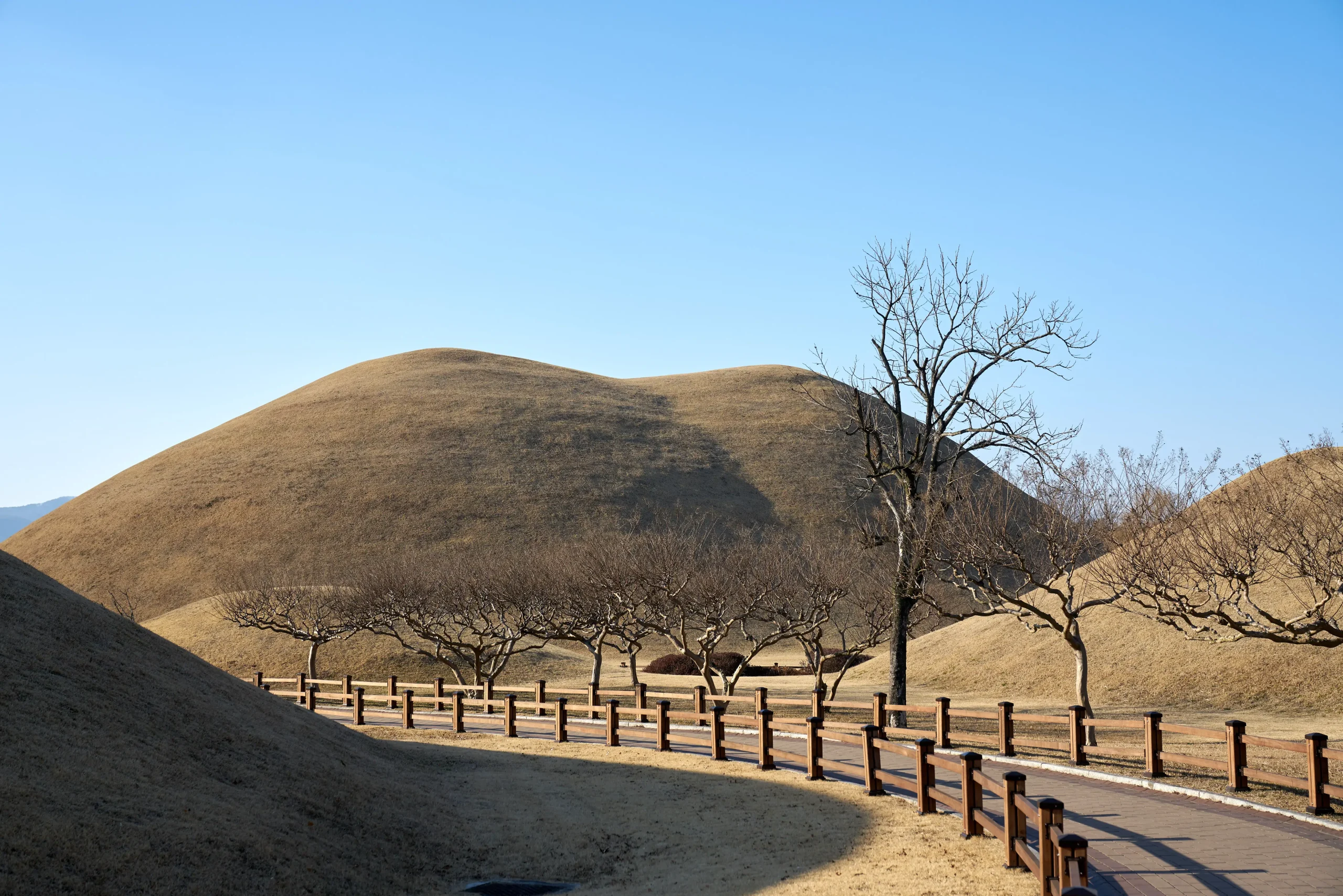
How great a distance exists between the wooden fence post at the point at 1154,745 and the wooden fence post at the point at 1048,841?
790 cm

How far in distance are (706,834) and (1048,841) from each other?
6.23 metres

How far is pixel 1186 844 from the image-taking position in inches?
445

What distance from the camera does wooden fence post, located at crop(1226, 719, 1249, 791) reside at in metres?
14.3

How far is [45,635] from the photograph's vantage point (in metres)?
14.5

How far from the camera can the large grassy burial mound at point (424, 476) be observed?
92125 mm

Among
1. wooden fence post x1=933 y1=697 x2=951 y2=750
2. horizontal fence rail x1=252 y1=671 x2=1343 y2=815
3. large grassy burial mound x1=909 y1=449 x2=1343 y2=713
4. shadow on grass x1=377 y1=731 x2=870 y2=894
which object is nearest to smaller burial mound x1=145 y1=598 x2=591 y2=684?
large grassy burial mound x1=909 y1=449 x2=1343 y2=713

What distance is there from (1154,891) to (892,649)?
1824 centimetres

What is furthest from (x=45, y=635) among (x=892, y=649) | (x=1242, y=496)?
(x=1242, y=496)

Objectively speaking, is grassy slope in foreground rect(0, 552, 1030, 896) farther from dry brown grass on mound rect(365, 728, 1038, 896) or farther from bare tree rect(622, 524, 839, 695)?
bare tree rect(622, 524, 839, 695)

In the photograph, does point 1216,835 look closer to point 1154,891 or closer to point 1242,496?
point 1154,891

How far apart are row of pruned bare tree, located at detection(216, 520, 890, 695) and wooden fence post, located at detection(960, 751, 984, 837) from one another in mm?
19455

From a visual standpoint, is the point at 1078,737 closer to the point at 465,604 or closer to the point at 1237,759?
the point at 1237,759

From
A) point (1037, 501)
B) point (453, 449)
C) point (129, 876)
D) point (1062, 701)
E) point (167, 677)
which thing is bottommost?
point (1062, 701)

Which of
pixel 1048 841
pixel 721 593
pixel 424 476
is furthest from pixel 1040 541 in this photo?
pixel 424 476
